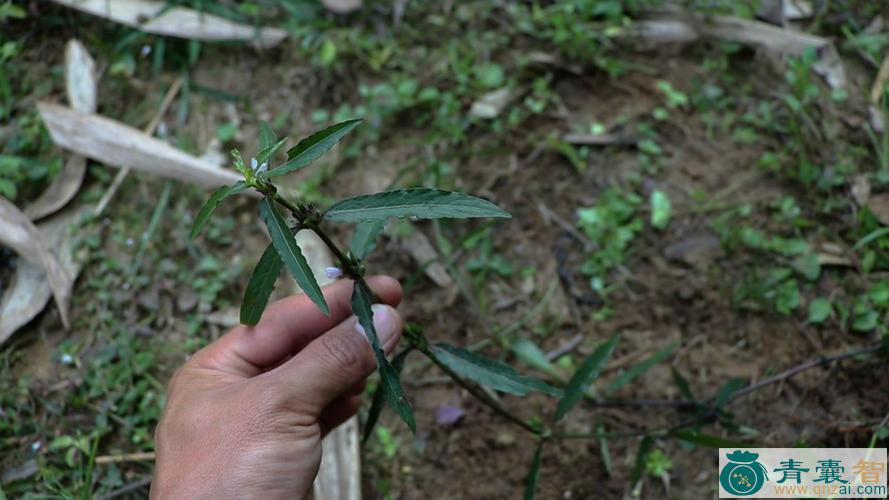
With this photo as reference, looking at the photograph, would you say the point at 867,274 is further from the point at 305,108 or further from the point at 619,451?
the point at 305,108

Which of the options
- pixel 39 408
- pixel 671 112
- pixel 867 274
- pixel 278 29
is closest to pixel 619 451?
pixel 867 274

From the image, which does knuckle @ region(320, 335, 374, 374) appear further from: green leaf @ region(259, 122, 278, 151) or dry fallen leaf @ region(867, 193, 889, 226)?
dry fallen leaf @ region(867, 193, 889, 226)

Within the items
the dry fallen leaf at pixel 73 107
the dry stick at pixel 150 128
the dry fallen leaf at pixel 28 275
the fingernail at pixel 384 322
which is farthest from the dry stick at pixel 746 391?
the dry fallen leaf at pixel 73 107

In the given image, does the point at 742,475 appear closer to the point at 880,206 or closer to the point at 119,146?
the point at 880,206

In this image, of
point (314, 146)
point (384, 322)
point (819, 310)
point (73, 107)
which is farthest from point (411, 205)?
point (73, 107)

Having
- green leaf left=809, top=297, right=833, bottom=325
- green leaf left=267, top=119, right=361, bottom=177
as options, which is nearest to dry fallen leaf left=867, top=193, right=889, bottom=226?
green leaf left=809, top=297, right=833, bottom=325

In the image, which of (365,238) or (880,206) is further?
(880,206)

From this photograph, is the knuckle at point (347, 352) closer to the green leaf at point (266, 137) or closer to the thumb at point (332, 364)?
the thumb at point (332, 364)
